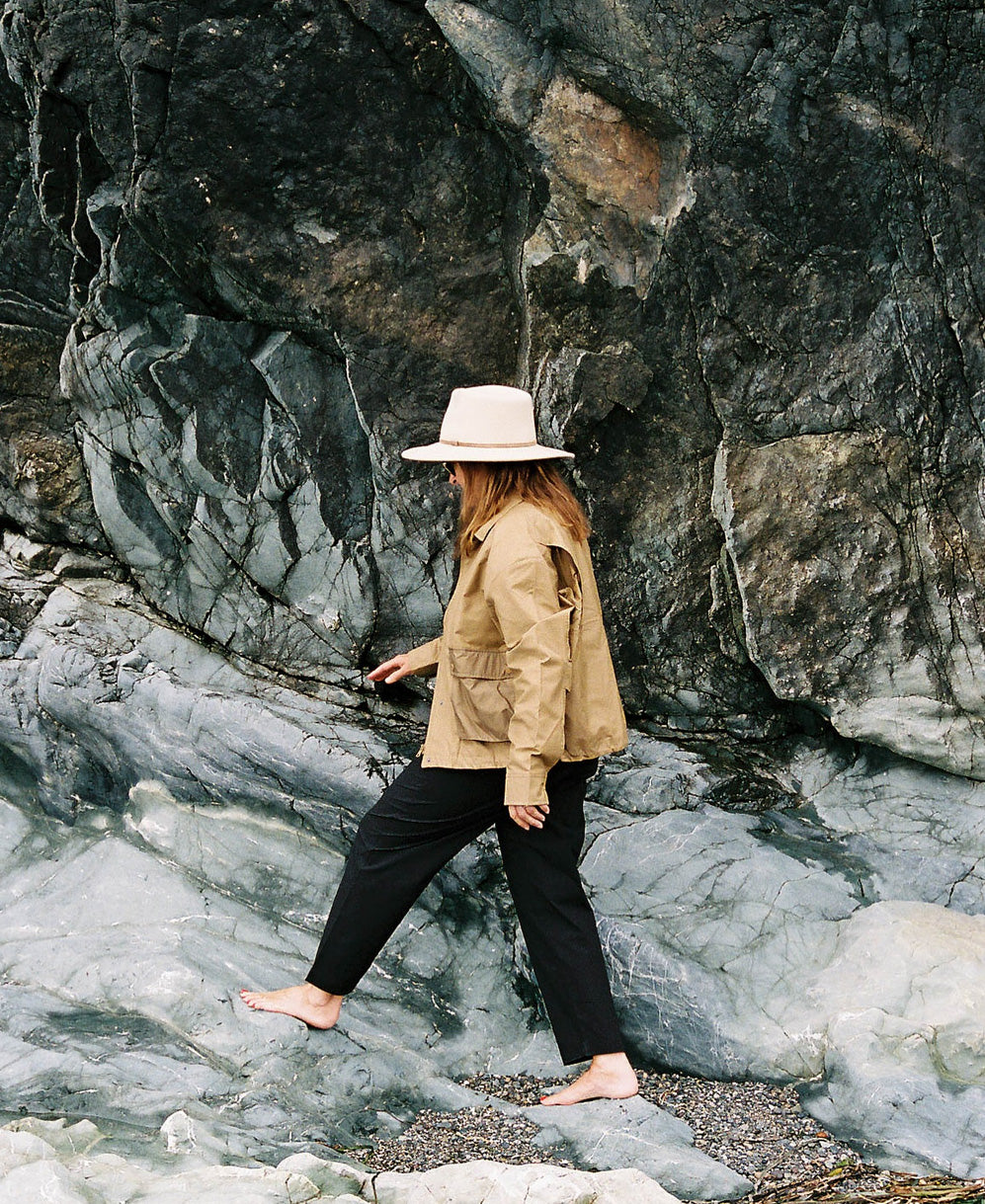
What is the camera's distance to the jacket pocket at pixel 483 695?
150 inches

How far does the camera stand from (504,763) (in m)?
3.80

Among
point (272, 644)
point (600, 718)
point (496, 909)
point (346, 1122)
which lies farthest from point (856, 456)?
point (346, 1122)

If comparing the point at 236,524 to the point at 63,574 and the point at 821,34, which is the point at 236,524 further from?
the point at 821,34

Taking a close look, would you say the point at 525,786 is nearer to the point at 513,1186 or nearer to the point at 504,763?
the point at 504,763

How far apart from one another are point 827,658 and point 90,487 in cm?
314

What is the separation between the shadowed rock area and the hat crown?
2.76 ft

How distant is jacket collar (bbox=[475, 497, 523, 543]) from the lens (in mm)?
3730

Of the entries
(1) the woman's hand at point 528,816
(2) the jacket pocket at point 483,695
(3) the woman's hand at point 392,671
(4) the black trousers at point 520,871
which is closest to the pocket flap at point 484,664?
(2) the jacket pocket at point 483,695

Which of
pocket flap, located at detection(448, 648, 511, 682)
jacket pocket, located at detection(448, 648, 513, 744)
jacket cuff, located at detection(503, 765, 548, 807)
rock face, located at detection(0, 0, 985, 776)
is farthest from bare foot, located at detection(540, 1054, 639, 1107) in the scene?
rock face, located at detection(0, 0, 985, 776)

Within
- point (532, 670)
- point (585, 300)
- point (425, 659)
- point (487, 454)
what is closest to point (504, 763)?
point (532, 670)

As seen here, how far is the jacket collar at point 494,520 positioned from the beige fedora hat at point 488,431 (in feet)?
0.43

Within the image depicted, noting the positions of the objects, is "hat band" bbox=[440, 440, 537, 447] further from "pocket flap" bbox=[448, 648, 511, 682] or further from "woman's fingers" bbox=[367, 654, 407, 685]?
"woman's fingers" bbox=[367, 654, 407, 685]

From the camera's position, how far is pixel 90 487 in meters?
5.46

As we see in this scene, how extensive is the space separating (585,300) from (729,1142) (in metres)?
2.84
